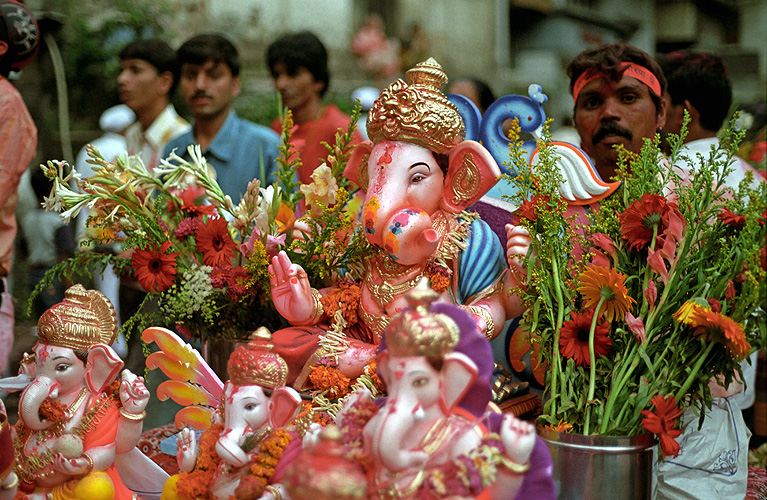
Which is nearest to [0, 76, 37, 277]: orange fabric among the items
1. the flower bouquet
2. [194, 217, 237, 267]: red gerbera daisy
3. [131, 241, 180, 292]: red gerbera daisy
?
the flower bouquet

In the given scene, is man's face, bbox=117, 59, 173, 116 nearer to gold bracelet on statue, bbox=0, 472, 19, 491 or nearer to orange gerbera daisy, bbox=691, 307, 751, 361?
gold bracelet on statue, bbox=0, 472, 19, 491

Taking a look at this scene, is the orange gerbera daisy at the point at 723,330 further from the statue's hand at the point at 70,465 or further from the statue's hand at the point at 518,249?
the statue's hand at the point at 70,465

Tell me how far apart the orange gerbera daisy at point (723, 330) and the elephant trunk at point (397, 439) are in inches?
29.8

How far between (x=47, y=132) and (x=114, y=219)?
4289 mm

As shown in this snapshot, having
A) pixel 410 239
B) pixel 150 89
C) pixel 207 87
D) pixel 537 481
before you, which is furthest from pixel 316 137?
pixel 537 481

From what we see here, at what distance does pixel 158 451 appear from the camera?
2455 mm

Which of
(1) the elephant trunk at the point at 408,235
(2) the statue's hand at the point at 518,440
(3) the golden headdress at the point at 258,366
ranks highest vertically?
(1) the elephant trunk at the point at 408,235

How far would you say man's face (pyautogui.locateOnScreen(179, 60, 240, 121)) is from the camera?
3623 mm

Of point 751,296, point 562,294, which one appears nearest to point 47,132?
point 562,294

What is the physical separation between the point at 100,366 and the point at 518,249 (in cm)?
110

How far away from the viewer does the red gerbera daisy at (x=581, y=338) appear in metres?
1.91

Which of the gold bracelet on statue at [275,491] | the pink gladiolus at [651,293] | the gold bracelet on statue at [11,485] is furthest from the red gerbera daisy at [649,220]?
the gold bracelet on statue at [11,485]

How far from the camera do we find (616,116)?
2.42m

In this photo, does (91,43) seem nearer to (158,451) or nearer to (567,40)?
(158,451)
